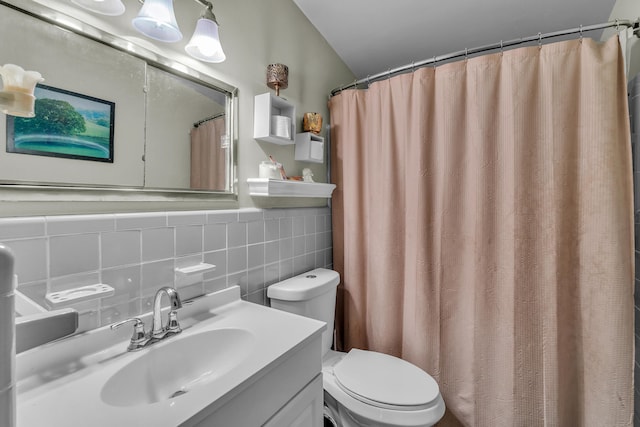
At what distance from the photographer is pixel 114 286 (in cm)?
88

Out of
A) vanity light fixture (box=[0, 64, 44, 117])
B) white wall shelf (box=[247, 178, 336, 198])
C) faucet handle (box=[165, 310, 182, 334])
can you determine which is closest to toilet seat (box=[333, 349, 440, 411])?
faucet handle (box=[165, 310, 182, 334])

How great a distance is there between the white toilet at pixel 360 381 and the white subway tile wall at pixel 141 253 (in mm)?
152

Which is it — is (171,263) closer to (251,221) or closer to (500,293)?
(251,221)

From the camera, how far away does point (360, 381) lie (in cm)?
125

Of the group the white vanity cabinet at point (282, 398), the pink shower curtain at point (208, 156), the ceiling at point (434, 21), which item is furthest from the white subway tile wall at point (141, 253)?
the ceiling at point (434, 21)

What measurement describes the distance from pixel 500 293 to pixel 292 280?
37.4 inches

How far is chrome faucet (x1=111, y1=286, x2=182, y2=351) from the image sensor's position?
869 mm

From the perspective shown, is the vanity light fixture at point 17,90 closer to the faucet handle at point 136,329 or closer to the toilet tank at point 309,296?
the faucet handle at point 136,329

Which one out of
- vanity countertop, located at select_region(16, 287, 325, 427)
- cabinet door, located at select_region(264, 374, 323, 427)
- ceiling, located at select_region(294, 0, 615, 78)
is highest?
ceiling, located at select_region(294, 0, 615, 78)

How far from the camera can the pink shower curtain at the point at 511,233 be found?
1173mm

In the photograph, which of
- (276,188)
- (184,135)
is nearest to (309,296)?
(276,188)

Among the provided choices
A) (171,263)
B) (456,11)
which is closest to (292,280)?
(171,263)

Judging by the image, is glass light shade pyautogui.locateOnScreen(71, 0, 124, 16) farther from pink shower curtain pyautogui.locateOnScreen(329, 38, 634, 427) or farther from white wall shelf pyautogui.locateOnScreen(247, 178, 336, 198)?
pink shower curtain pyautogui.locateOnScreen(329, 38, 634, 427)

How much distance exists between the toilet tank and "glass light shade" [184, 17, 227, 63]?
37.9 inches
